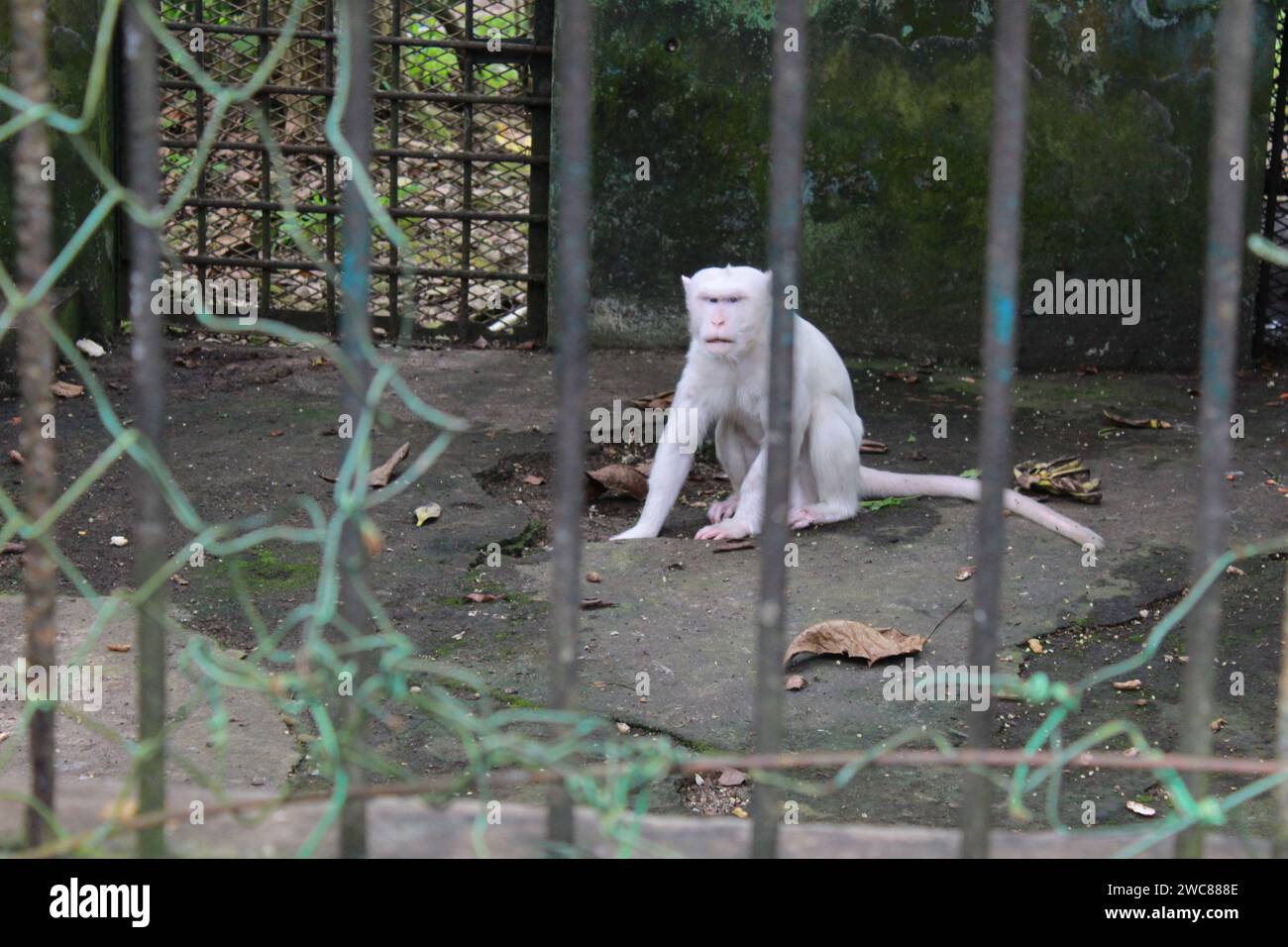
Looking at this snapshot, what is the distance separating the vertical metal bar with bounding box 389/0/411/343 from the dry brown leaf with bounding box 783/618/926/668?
4.07m

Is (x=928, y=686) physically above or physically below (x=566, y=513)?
below

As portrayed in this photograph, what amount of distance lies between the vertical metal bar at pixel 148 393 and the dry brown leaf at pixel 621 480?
465 centimetres

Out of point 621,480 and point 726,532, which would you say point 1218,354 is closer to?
point 726,532

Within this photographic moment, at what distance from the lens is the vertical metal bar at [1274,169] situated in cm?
823

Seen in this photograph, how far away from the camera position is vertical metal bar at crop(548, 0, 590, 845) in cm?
150

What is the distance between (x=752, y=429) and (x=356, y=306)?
15.0ft

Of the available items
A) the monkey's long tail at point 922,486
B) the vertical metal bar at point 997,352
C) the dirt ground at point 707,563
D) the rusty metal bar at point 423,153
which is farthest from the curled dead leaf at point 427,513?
the vertical metal bar at point 997,352

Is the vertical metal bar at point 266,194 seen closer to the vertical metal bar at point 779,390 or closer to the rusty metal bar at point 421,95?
the rusty metal bar at point 421,95

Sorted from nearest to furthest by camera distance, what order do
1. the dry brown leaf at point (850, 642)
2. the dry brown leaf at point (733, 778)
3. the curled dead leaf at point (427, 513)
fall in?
the dry brown leaf at point (733, 778)
the dry brown leaf at point (850, 642)
the curled dead leaf at point (427, 513)

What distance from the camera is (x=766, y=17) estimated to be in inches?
316

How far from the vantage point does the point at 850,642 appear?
4.50m
